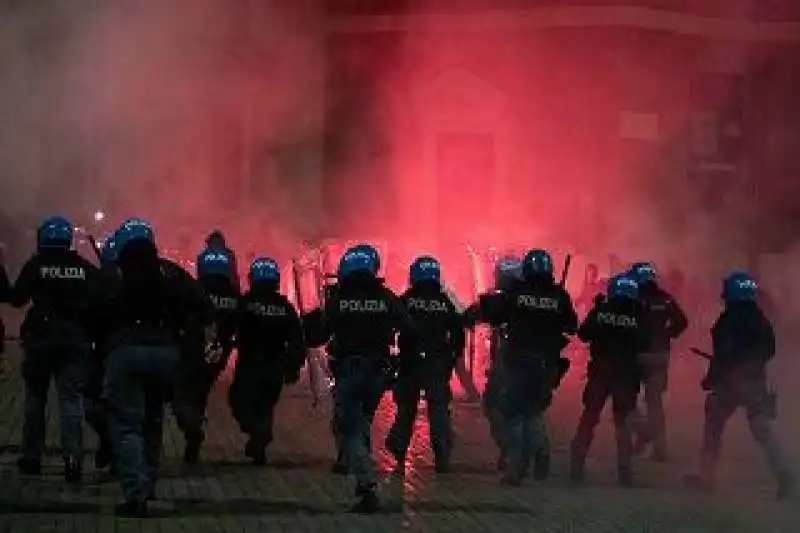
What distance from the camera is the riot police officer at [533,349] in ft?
29.6

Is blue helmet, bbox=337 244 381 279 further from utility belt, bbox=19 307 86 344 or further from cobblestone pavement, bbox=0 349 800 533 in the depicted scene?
utility belt, bbox=19 307 86 344

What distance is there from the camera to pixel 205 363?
9352 millimetres

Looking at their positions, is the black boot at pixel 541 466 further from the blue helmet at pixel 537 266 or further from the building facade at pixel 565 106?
the building facade at pixel 565 106

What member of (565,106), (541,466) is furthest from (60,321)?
(565,106)

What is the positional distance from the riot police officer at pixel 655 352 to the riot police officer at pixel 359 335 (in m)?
2.88

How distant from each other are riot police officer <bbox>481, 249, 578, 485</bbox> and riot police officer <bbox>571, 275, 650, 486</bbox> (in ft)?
0.97

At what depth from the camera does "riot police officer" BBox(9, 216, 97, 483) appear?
27.0ft

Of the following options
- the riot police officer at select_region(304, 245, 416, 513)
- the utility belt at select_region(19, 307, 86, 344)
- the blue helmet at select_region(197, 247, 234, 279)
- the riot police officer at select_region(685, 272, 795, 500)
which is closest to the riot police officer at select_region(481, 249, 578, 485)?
the riot police officer at select_region(685, 272, 795, 500)

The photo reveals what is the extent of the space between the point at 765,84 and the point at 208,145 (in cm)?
854

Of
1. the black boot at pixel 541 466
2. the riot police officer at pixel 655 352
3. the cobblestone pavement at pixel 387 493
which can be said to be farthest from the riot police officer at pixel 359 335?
the riot police officer at pixel 655 352

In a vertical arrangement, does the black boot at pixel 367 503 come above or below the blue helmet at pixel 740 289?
below

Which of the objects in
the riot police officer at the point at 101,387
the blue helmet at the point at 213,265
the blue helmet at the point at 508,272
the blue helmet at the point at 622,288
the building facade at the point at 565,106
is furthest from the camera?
the building facade at the point at 565,106

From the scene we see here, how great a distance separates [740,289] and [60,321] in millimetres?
4014

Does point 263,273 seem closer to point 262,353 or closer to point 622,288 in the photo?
point 262,353
